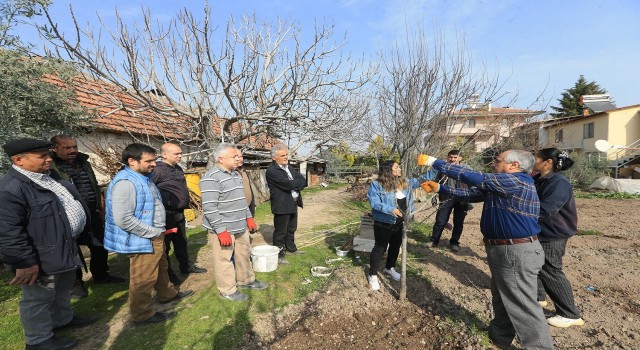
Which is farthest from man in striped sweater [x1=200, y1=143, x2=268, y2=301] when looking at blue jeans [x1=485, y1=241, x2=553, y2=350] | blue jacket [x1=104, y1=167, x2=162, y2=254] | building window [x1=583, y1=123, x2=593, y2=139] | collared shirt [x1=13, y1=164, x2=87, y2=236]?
building window [x1=583, y1=123, x2=593, y2=139]

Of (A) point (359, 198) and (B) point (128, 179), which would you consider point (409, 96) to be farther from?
(A) point (359, 198)

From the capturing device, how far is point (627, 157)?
64.8 ft

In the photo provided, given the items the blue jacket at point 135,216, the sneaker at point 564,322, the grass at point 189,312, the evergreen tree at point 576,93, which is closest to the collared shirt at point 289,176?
the grass at point 189,312

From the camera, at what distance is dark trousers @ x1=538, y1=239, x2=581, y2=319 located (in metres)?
3.14

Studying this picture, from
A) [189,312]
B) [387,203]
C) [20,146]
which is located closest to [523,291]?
[387,203]

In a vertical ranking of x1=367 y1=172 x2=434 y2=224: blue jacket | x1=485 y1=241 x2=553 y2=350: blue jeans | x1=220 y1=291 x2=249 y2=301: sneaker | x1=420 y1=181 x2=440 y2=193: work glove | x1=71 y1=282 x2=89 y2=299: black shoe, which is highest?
x1=420 y1=181 x2=440 y2=193: work glove

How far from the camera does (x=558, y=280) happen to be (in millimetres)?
3145

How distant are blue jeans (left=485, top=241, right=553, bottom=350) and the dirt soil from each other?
0.47 metres

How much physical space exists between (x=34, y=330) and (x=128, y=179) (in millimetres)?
1432

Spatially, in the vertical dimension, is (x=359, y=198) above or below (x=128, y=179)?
below

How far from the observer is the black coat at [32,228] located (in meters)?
2.38

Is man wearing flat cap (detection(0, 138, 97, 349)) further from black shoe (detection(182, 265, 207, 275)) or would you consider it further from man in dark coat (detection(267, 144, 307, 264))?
man in dark coat (detection(267, 144, 307, 264))

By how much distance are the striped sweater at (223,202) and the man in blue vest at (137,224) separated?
1.55ft

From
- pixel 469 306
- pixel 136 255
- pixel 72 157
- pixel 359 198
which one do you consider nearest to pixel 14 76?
pixel 72 157
